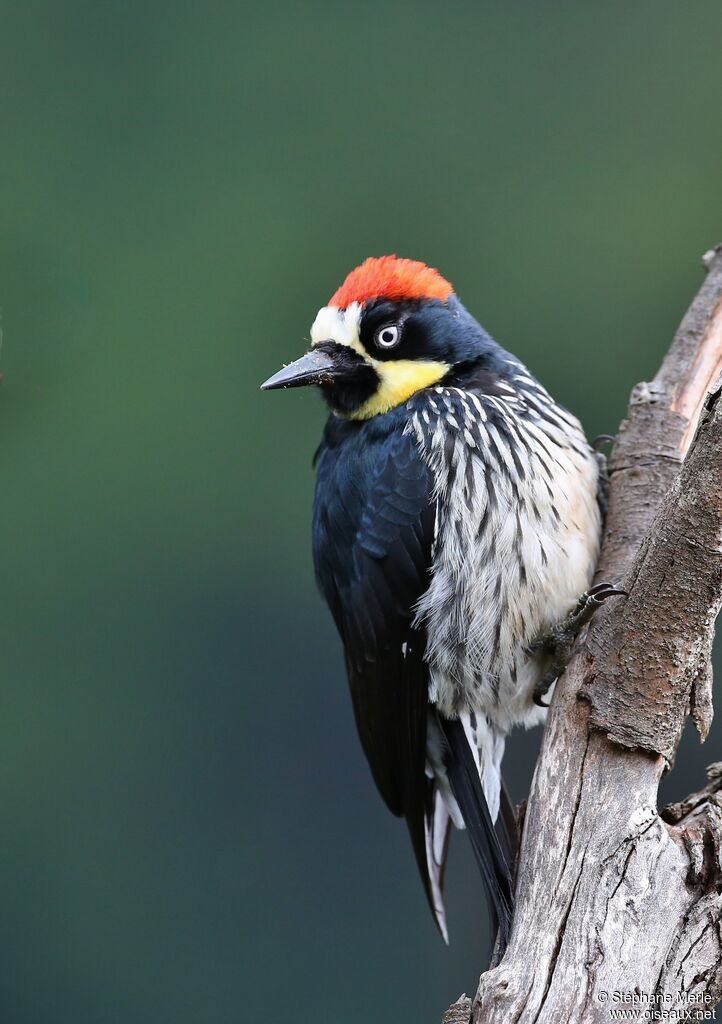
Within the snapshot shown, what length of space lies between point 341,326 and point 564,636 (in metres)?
0.80

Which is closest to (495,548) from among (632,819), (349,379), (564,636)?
(564,636)

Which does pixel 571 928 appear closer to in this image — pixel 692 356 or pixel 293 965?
pixel 692 356

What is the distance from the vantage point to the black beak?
8.43 ft

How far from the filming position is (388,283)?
104 inches

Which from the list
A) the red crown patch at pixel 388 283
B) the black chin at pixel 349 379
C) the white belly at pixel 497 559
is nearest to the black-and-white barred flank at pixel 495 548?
the white belly at pixel 497 559

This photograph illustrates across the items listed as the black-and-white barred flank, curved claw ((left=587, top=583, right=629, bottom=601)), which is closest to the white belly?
the black-and-white barred flank

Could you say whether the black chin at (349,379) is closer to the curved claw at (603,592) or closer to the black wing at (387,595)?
the black wing at (387,595)

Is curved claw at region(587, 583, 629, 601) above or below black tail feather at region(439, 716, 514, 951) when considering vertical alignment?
above

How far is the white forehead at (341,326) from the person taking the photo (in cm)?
262

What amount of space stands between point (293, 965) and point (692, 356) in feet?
9.66

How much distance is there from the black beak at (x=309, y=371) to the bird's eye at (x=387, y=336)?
106 millimetres

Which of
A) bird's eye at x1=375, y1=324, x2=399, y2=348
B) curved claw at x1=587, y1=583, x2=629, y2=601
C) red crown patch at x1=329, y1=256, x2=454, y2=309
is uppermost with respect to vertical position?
red crown patch at x1=329, y1=256, x2=454, y2=309

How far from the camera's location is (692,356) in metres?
2.65

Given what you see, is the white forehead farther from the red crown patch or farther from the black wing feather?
the black wing feather
